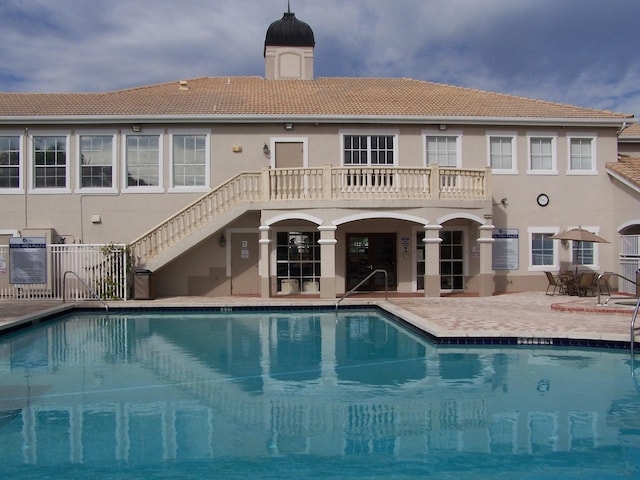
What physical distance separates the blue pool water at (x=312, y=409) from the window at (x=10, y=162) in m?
9.22

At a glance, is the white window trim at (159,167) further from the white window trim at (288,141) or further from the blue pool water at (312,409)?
the blue pool water at (312,409)

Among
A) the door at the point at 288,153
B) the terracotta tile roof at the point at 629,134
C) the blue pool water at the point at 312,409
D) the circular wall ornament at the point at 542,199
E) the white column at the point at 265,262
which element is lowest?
the blue pool water at the point at 312,409

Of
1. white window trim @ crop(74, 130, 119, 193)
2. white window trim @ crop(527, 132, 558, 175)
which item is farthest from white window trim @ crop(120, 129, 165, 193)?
white window trim @ crop(527, 132, 558, 175)

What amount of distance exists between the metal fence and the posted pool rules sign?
0.89 ft

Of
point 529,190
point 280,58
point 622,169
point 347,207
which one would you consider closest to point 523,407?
point 347,207

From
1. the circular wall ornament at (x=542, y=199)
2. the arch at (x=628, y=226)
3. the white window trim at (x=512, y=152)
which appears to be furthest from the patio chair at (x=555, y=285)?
the white window trim at (x=512, y=152)

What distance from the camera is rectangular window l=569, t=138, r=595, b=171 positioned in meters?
21.3

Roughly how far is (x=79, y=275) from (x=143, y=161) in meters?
4.73

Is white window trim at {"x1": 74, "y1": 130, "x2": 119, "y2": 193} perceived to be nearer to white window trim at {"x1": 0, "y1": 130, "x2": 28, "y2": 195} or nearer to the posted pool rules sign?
white window trim at {"x1": 0, "y1": 130, "x2": 28, "y2": 195}

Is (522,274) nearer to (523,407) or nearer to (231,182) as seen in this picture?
(231,182)

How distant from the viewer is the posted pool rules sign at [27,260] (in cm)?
1822

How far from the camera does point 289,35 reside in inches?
1093

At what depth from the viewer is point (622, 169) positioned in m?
20.6

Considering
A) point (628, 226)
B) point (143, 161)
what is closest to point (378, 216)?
point (143, 161)
